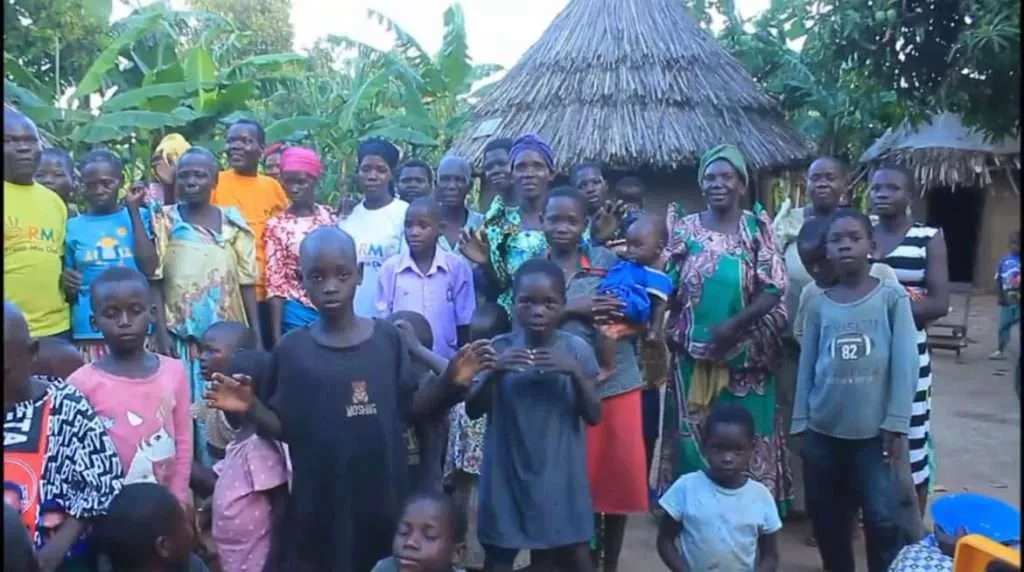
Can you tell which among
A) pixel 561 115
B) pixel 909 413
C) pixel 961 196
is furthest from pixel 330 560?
pixel 961 196

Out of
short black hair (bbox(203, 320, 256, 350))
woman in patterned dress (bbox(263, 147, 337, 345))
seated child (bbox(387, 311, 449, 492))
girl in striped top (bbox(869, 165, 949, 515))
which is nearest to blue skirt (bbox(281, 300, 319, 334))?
woman in patterned dress (bbox(263, 147, 337, 345))

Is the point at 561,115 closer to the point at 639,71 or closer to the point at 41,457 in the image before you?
the point at 639,71

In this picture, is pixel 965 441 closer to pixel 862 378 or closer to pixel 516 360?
pixel 862 378

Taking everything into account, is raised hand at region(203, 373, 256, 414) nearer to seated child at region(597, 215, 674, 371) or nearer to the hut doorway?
seated child at region(597, 215, 674, 371)

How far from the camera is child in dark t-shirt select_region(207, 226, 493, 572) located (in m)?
2.87

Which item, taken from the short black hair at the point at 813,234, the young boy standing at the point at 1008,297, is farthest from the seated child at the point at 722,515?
the young boy standing at the point at 1008,297

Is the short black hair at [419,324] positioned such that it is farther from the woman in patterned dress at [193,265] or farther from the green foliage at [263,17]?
the green foliage at [263,17]

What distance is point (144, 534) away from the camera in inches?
97.0

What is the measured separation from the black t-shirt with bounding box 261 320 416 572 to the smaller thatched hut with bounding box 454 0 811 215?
20.1 ft

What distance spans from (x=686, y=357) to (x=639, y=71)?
18.3 feet

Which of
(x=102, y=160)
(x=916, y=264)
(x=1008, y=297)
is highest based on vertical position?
(x=102, y=160)

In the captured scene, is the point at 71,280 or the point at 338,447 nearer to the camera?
the point at 338,447

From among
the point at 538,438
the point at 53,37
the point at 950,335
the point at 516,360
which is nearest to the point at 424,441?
the point at 538,438

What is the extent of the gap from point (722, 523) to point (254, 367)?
5.13 feet
